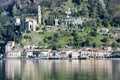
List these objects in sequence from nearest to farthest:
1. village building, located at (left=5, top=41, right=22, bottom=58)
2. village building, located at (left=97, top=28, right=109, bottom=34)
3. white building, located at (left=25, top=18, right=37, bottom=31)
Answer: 1. village building, located at (left=5, top=41, right=22, bottom=58)
2. village building, located at (left=97, top=28, right=109, bottom=34)
3. white building, located at (left=25, top=18, right=37, bottom=31)

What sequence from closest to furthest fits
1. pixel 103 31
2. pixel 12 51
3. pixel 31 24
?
pixel 12 51 → pixel 103 31 → pixel 31 24

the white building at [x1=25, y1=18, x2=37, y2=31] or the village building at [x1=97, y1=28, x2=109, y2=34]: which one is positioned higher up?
the white building at [x1=25, y1=18, x2=37, y2=31]

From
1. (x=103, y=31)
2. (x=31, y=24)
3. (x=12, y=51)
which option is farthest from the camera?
(x=31, y=24)

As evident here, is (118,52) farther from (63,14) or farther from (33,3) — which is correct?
(33,3)

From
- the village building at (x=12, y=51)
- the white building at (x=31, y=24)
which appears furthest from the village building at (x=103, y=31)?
the village building at (x=12, y=51)

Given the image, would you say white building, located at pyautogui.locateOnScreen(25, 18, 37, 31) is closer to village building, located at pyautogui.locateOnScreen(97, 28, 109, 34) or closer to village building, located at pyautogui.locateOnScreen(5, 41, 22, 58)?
village building, located at pyautogui.locateOnScreen(5, 41, 22, 58)

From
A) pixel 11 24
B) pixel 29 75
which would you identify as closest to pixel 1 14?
pixel 11 24

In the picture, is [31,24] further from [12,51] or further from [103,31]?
[103,31]

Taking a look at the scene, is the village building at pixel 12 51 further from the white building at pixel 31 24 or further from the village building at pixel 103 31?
the village building at pixel 103 31

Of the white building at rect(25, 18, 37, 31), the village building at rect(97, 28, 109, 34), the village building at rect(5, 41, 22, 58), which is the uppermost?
the white building at rect(25, 18, 37, 31)

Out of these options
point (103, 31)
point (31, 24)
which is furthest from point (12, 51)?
point (103, 31)

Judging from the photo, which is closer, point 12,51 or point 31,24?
point 12,51

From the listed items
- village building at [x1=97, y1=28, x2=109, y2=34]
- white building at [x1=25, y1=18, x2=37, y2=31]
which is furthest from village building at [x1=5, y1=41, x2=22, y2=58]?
village building at [x1=97, y1=28, x2=109, y2=34]
